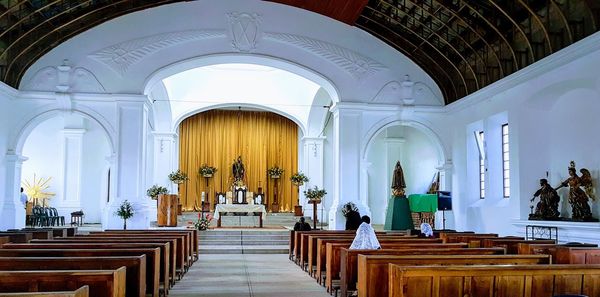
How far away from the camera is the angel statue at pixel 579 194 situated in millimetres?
10930

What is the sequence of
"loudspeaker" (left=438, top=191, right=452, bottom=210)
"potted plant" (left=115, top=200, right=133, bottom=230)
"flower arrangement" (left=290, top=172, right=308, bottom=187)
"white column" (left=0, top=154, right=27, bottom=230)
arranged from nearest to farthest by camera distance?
"white column" (left=0, top=154, right=27, bottom=230), "loudspeaker" (left=438, top=191, right=452, bottom=210), "potted plant" (left=115, top=200, right=133, bottom=230), "flower arrangement" (left=290, top=172, right=308, bottom=187)

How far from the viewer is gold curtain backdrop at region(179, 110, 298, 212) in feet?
82.5

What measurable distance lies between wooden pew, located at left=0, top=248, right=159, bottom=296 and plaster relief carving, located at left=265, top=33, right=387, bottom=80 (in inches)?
407

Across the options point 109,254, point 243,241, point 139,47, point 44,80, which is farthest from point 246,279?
point 44,80

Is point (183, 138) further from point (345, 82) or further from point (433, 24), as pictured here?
point (433, 24)

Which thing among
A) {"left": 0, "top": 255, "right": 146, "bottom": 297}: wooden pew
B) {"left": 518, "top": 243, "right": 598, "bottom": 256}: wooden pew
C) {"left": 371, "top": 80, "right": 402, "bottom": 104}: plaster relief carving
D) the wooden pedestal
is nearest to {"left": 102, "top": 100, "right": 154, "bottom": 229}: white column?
the wooden pedestal

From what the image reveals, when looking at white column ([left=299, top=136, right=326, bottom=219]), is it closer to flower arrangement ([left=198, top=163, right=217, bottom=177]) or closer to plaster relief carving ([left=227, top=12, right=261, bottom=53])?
flower arrangement ([left=198, top=163, right=217, bottom=177])

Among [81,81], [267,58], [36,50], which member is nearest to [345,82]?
[267,58]

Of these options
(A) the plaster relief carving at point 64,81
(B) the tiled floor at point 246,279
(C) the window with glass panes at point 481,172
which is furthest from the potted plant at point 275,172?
(B) the tiled floor at point 246,279

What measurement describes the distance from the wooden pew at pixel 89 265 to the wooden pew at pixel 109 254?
2.36 ft

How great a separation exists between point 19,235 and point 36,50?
25.2ft

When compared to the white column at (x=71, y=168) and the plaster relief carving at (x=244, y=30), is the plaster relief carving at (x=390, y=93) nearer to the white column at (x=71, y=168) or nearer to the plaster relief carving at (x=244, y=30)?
the plaster relief carving at (x=244, y=30)

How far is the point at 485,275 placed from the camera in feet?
16.6

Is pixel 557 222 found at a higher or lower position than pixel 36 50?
lower
